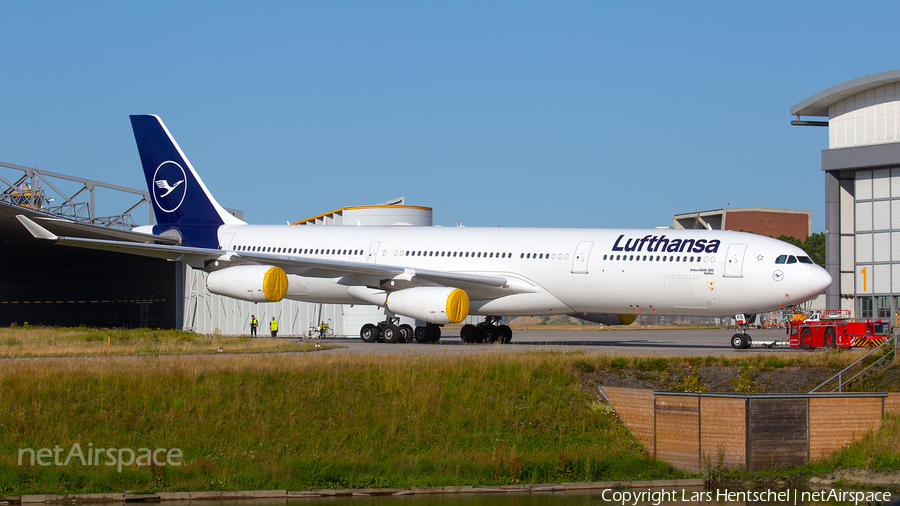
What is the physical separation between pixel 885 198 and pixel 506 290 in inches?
975

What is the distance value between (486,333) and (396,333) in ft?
10.2

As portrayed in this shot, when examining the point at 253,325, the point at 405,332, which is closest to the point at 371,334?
the point at 405,332

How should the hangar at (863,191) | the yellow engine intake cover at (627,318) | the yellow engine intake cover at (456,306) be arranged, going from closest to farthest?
the yellow engine intake cover at (456,306) < the yellow engine intake cover at (627,318) < the hangar at (863,191)

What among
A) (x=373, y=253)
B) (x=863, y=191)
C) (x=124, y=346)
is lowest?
(x=124, y=346)

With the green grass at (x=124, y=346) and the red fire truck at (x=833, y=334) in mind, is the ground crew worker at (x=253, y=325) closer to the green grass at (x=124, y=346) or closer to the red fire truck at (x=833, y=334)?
the green grass at (x=124, y=346)

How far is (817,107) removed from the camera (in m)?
44.4

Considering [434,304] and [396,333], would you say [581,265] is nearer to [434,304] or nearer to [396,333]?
[434,304]

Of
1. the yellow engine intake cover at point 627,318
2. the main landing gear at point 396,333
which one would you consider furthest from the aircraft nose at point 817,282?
the main landing gear at point 396,333

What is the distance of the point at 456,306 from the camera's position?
25281mm

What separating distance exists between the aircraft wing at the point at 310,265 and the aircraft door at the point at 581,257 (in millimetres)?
1845

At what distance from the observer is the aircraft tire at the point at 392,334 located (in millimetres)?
28766

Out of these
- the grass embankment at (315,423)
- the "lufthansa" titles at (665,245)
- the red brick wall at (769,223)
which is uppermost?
the red brick wall at (769,223)

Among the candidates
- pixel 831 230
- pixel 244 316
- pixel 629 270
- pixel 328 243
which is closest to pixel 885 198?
pixel 831 230

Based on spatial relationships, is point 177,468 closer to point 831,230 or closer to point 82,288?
point 831,230
